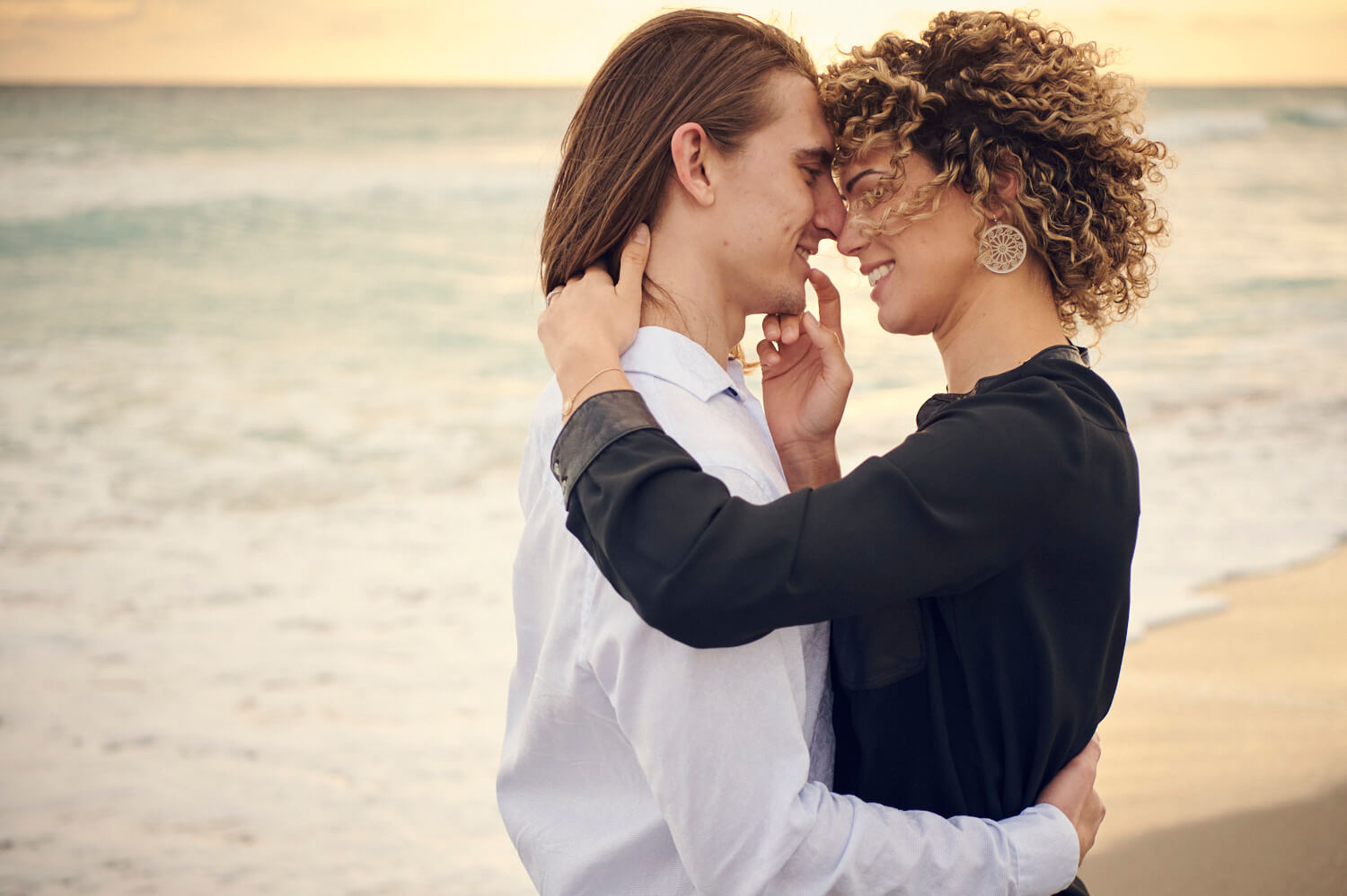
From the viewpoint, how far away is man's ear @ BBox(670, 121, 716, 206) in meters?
1.85

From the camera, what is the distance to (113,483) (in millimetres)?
7684

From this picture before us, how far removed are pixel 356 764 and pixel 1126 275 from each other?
3.56m

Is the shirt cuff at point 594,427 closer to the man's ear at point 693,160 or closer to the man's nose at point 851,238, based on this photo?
the man's ear at point 693,160

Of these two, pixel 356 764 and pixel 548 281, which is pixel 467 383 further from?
pixel 548 281

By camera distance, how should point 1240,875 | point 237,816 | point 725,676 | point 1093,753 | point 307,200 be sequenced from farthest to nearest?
1. point 307,200
2. point 237,816
3. point 1240,875
4. point 1093,753
5. point 725,676

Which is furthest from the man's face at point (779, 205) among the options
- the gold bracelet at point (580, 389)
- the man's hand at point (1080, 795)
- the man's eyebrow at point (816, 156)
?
the man's hand at point (1080, 795)

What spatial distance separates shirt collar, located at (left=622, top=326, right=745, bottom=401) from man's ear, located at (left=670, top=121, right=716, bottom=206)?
284 millimetres

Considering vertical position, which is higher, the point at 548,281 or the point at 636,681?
the point at 548,281

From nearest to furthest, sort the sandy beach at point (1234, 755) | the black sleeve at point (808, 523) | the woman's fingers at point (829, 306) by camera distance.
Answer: the black sleeve at point (808, 523)
the woman's fingers at point (829, 306)
the sandy beach at point (1234, 755)

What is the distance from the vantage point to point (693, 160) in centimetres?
188

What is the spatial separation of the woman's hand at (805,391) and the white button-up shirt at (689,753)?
8.8 inches

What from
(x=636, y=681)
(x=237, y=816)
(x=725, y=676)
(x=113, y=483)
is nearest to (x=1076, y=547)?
(x=725, y=676)

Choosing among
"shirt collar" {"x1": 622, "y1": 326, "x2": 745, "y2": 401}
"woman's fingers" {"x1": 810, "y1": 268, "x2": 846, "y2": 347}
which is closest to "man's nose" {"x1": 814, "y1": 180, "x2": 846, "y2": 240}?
"woman's fingers" {"x1": 810, "y1": 268, "x2": 846, "y2": 347}

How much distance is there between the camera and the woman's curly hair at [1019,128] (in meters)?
1.88
